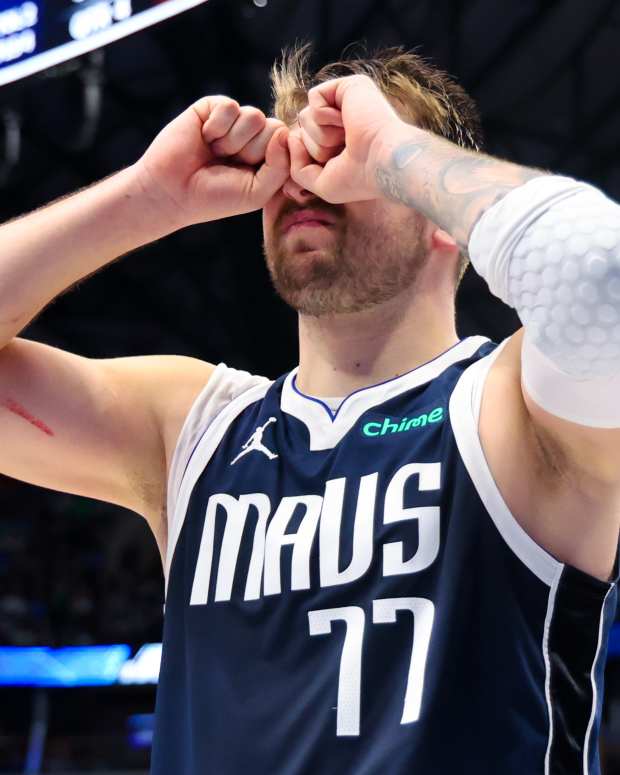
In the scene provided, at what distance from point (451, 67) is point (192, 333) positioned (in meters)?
3.30

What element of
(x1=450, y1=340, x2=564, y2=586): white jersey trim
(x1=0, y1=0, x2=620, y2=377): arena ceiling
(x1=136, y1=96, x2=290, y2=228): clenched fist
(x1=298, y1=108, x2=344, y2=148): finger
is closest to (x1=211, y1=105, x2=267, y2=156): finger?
(x1=136, y1=96, x2=290, y2=228): clenched fist

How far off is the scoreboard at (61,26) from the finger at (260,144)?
9.8 inches

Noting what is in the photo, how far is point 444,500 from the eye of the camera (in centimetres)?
142

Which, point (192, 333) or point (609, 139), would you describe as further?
point (192, 333)

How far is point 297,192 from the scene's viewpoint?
1666 mm

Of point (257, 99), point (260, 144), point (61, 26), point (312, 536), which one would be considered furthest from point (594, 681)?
point (257, 99)

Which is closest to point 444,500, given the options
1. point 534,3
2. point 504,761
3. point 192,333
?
point 504,761

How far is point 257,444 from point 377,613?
0.39 metres

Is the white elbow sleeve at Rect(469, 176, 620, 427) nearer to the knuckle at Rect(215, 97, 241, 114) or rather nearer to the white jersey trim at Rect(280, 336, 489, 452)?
the white jersey trim at Rect(280, 336, 489, 452)

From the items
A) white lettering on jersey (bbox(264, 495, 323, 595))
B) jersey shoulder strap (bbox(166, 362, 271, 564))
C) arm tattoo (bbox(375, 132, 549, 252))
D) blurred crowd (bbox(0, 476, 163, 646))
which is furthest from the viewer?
blurred crowd (bbox(0, 476, 163, 646))

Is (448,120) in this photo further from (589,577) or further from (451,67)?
(451,67)

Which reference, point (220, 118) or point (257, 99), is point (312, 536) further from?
point (257, 99)

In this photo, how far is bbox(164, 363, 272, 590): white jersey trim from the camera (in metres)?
1.68

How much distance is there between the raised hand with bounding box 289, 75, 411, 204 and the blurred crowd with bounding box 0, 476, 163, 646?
716cm
